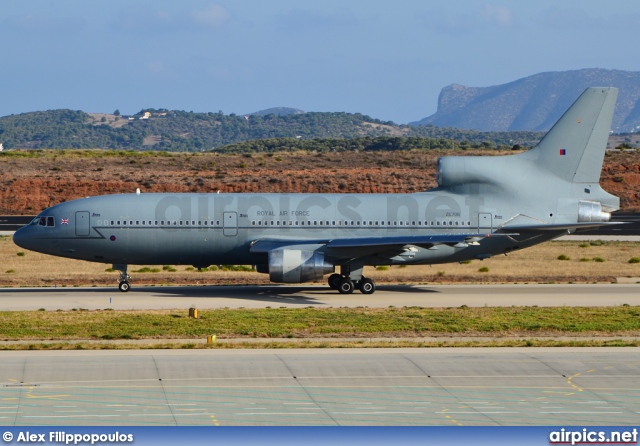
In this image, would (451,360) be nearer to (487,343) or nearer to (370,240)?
(487,343)

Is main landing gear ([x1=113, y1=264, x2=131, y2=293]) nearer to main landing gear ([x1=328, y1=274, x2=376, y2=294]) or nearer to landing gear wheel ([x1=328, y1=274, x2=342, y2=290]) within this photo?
landing gear wheel ([x1=328, y1=274, x2=342, y2=290])

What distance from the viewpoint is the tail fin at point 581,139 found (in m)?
41.1

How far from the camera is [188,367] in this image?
2373 centimetres

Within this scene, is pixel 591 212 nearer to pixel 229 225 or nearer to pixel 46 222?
pixel 229 225

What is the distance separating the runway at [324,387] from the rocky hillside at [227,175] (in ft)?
236

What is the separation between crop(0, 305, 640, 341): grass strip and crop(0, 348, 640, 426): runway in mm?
2814

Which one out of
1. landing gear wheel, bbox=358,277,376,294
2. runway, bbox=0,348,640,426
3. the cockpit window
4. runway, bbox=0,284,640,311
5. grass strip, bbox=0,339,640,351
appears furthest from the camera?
landing gear wheel, bbox=358,277,376,294

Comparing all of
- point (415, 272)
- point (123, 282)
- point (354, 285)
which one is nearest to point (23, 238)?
point (123, 282)

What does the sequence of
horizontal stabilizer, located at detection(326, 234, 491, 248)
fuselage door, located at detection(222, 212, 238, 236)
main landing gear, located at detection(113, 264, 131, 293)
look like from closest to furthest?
1. horizontal stabilizer, located at detection(326, 234, 491, 248)
2. fuselage door, located at detection(222, 212, 238, 236)
3. main landing gear, located at detection(113, 264, 131, 293)

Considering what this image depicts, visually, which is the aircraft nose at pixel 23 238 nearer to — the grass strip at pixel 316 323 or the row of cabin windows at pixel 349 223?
the grass strip at pixel 316 323

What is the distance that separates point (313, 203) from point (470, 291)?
788 centimetres

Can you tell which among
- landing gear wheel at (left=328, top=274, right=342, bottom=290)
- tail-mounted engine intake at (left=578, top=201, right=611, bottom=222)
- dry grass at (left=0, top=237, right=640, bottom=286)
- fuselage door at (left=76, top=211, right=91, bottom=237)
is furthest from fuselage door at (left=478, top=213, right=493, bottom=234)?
fuselage door at (left=76, top=211, right=91, bottom=237)

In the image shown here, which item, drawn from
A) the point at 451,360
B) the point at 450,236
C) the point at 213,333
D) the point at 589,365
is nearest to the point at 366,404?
the point at 451,360

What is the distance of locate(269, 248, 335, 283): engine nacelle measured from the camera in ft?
124
